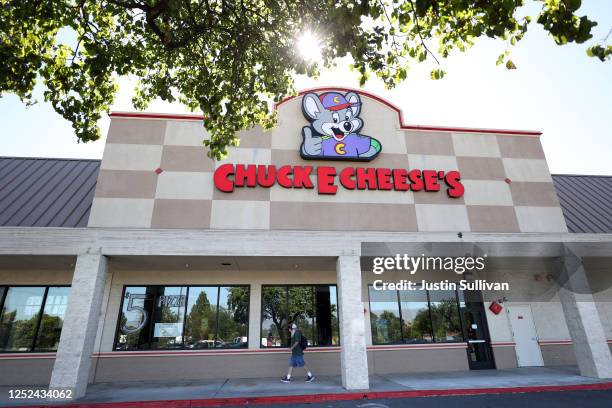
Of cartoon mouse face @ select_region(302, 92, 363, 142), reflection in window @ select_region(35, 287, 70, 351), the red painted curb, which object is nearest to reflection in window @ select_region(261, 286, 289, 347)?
the red painted curb

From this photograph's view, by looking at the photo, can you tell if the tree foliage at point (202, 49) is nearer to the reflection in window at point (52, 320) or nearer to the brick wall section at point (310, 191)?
the brick wall section at point (310, 191)

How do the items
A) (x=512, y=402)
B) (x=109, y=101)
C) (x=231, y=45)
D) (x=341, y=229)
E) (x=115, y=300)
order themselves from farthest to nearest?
1. (x=115, y=300)
2. (x=341, y=229)
3. (x=109, y=101)
4. (x=231, y=45)
5. (x=512, y=402)

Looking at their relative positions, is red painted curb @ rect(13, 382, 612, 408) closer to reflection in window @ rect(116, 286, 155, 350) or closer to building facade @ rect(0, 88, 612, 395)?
building facade @ rect(0, 88, 612, 395)

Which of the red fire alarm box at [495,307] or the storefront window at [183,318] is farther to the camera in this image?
the red fire alarm box at [495,307]

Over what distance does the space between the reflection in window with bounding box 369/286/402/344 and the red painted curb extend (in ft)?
14.0

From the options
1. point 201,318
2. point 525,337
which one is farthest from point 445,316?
point 201,318

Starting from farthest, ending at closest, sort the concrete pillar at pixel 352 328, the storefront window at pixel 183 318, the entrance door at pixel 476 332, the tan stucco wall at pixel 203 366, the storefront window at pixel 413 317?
the entrance door at pixel 476 332 < the storefront window at pixel 413 317 < the storefront window at pixel 183 318 < the tan stucco wall at pixel 203 366 < the concrete pillar at pixel 352 328

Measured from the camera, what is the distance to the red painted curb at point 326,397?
943cm

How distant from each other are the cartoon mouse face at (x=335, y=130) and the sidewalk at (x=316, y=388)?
315 inches

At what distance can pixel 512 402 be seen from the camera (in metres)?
9.25

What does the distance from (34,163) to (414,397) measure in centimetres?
1791

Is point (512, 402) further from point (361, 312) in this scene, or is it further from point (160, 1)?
point (160, 1)

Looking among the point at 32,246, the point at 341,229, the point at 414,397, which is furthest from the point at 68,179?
the point at 414,397

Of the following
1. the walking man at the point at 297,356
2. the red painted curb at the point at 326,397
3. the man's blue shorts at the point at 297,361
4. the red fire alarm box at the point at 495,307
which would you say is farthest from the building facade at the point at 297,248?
the man's blue shorts at the point at 297,361
